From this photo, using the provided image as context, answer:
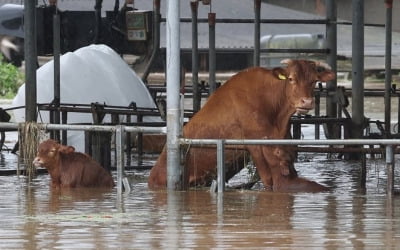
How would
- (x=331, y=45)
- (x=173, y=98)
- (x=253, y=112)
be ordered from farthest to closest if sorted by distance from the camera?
(x=331, y=45) → (x=253, y=112) → (x=173, y=98)

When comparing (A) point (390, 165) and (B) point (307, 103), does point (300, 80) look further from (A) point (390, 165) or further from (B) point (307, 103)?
(A) point (390, 165)

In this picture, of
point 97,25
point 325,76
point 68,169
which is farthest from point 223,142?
point 97,25

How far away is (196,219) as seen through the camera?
1150 centimetres

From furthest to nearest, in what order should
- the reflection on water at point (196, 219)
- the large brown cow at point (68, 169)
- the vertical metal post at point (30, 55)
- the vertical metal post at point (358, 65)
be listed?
the vertical metal post at point (358, 65) < the vertical metal post at point (30, 55) < the large brown cow at point (68, 169) < the reflection on water at point (196, 219)

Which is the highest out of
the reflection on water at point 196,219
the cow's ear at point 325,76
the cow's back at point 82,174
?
the cow's ear at point 325,76

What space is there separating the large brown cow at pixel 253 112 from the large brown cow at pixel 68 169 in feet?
1.74

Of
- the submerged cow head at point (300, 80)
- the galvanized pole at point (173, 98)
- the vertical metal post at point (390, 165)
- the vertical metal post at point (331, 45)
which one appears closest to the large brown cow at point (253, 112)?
the submerged cow head at point (300, 80)

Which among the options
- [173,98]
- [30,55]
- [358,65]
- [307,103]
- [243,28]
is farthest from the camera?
[243,28]

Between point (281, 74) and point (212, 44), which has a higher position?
point (212, 44)

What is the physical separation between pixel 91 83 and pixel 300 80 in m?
8.15

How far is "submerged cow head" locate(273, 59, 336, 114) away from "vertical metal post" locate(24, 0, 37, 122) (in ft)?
9.61

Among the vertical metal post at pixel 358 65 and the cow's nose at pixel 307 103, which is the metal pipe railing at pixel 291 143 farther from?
→ the vertical metal post at pixel 358 65

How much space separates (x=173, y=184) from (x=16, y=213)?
2662mm

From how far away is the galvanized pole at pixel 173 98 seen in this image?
1429 cm
